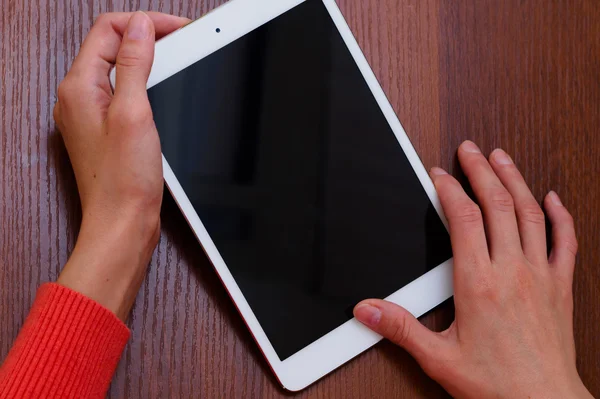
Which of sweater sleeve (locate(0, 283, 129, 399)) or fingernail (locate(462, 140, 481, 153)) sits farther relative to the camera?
fingernail (locate(462, 140, 481, 153))

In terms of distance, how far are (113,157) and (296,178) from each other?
0.47ft

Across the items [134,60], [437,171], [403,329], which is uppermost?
[134,60]

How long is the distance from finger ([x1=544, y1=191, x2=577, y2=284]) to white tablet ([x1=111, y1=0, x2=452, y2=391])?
0.33 ft

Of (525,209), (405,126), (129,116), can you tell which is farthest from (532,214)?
(129,116)

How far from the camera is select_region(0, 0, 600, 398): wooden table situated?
45 centimetres

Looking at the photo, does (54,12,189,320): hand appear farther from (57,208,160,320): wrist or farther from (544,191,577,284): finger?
(544,191,577,284): finger

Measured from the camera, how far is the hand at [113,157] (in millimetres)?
402

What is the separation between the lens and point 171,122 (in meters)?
0.44

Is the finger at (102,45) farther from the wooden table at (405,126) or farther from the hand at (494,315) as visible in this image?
the hand at (494,315)

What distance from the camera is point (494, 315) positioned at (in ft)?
1.42

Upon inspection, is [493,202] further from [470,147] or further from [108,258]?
[108,258]

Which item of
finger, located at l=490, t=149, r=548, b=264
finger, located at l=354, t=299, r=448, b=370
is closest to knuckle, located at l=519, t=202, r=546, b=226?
finger, located at l=490, t=149, r=548, b=264

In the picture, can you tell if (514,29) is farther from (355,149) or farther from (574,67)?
(355,149)

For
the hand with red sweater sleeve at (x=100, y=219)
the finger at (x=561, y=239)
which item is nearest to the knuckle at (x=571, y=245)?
the finger at (x=561, y=239)
